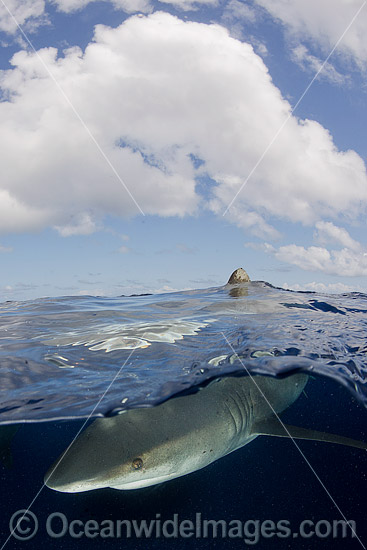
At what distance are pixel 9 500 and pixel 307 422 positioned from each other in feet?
38.1

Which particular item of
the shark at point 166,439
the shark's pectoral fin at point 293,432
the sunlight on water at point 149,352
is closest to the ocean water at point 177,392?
the sunlight on water at point 149,352

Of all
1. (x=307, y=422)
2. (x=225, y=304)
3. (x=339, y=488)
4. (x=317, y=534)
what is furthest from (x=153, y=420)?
(x=307, y=422)

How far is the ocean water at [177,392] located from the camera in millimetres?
7031

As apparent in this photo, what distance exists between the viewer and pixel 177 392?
7113 mm

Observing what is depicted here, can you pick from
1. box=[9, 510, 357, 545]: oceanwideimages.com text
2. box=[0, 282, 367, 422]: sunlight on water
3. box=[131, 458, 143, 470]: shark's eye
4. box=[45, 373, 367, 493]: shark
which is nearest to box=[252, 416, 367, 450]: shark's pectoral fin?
box=[45, 373, 367, 493]: shark

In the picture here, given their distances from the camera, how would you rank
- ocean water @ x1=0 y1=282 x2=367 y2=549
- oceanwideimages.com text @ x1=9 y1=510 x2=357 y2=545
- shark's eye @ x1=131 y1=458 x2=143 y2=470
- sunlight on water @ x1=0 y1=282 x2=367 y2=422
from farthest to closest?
sunlight on water @ x1=0 y1=282 x2=367 y2=422 → ocean water @ x1=0 y1=282 x2=367 y2=549 → oceanwideimages.com text @ x1=9 y1=510 x2=357 y2=545 → shark's eye @ x1=131 y1=458 x2=143 y2=470

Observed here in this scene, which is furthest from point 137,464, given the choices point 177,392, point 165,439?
point 177,392

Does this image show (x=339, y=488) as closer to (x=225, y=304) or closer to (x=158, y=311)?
(x=225, y=304)

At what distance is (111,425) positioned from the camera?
540 centimetres

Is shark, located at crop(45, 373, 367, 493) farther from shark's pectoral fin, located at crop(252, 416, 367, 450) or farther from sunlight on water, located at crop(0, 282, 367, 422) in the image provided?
sunlight on water, located at crop(0, 282, 367, 422)

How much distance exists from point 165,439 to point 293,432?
2436 mm

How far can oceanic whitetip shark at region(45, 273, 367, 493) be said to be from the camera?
4.67m

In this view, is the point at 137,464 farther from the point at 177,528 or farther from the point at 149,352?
the point at 177,528

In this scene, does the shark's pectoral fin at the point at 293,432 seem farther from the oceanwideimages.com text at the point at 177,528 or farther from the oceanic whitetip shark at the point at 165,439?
the oceanwideimages.com text at the point at 177,528
